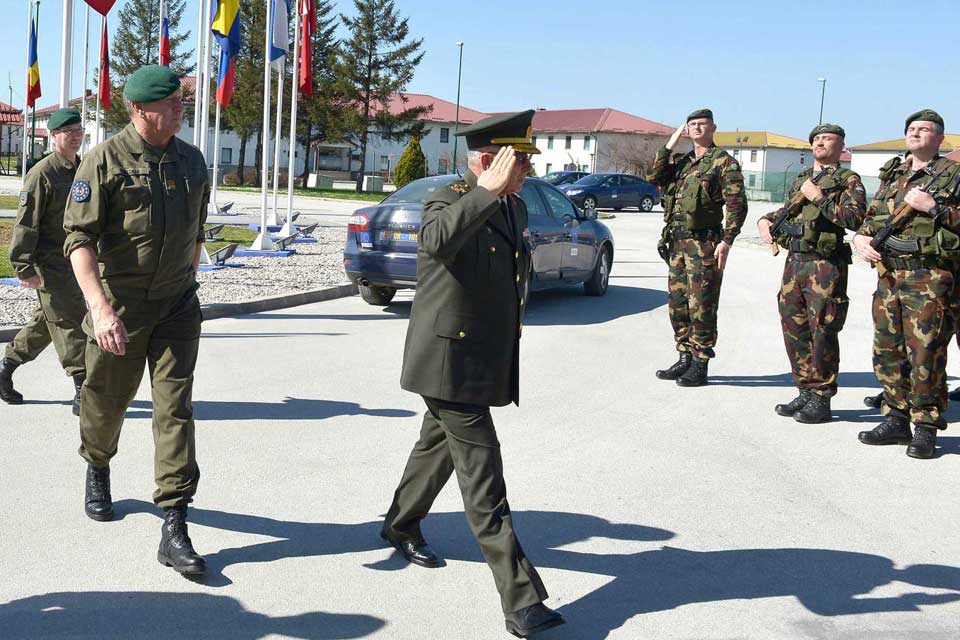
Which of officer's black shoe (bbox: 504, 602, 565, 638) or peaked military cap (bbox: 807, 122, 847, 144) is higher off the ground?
peaked military cap (bbox: 807, 122, 847, 144)

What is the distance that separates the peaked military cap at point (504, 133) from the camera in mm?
3736

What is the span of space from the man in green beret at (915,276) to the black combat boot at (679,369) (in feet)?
6.51

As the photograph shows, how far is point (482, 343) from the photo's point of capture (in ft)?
12.7

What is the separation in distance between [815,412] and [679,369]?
151cm

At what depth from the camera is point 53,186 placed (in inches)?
248

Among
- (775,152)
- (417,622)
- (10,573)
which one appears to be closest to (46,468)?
(10,573)

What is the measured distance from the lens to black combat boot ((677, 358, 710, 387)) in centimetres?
845

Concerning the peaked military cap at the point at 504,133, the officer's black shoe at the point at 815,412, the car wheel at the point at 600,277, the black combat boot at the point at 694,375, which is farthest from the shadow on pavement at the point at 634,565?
the car wheel at the point at 600,277

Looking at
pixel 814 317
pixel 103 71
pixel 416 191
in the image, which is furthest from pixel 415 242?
pixel 103 71

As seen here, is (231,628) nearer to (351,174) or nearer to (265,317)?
(265,317)

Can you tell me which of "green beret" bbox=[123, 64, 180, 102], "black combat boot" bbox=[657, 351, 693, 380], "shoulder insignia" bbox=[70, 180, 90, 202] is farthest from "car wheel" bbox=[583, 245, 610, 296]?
"shoulder insignia" bbox=[70, 180, 90, 202]

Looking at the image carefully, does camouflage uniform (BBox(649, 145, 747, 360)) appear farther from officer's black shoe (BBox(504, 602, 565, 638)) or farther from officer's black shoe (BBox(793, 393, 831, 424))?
officer's black shoe (BBox(504, 602, 565, 638))

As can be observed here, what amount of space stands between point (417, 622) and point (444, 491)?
1627 mm

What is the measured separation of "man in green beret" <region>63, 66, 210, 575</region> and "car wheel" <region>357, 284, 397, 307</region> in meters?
7.84
